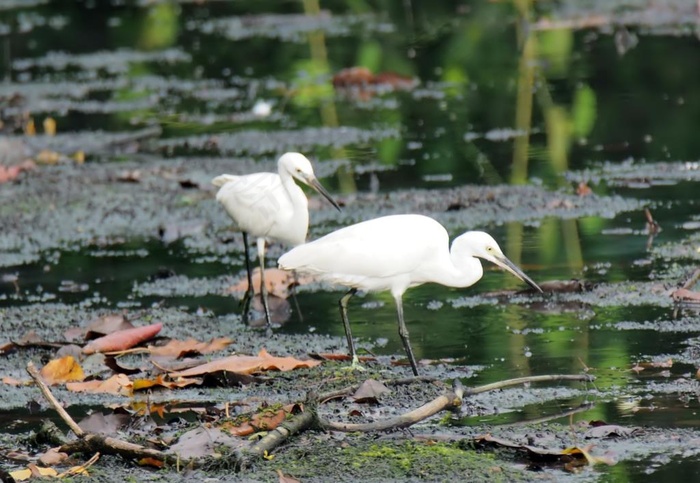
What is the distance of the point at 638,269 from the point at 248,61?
35.2 feet

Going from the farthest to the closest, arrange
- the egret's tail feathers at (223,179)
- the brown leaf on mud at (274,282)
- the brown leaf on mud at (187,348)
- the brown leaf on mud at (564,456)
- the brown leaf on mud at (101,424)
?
1. the egret's tail feathers at (223,179)
2. the brown leaf on mud at (274,282)
3. the brown leaf on mud at (187,348)
4. the brown leaf on mud at (101,424)
5. the brown leaf on mud at (564,456)

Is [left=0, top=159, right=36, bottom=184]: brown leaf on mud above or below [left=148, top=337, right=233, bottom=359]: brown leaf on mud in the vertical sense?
above

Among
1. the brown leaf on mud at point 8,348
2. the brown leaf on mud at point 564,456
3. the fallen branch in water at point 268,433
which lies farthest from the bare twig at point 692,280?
the brown leaf on mud at point 8,348

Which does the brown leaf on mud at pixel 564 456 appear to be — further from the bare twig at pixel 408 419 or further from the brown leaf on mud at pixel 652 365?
the brown leaf on mud at pixel 652 365

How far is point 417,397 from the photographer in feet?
19.7

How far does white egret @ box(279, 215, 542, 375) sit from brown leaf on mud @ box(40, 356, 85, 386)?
1.12m

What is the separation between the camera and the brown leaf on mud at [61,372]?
664cm

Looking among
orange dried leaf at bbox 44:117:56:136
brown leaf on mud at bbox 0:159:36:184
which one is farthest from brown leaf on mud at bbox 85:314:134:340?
orange dried leaf at bbox 44:117:56:136

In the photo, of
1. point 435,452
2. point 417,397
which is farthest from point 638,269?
point 435,452

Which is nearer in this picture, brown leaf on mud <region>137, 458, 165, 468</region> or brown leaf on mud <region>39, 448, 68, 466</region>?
brown leaf on mud <region>137, 458, 165, 468</region>

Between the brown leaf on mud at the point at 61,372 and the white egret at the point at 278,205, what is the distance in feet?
5.15

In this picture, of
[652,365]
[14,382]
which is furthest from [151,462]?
[652,365]

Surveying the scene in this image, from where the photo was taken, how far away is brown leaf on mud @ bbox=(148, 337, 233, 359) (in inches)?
275

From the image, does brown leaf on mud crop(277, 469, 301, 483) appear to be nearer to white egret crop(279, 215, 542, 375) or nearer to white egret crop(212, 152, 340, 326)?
white egret crop(279, 215, 542, 375)
